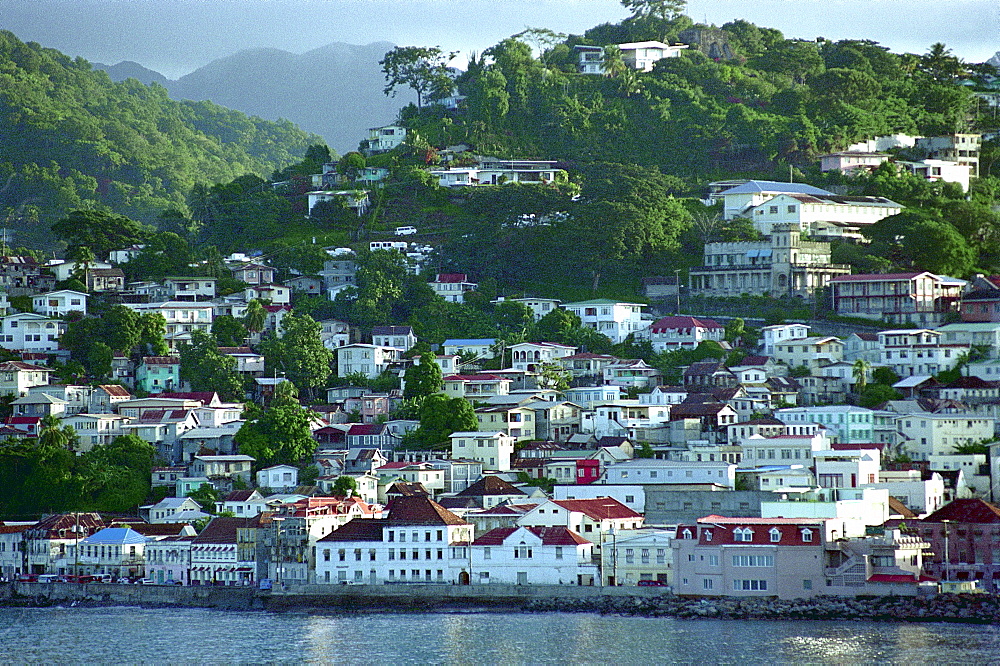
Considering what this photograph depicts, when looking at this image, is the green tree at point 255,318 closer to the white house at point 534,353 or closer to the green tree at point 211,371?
the green tree at point 211,371

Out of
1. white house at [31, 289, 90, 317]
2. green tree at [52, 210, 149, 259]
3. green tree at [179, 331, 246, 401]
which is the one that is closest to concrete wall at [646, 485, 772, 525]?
green tree at [179, 331, 246, 401]

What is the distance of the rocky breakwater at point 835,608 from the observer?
178ft

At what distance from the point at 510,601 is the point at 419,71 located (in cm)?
6481

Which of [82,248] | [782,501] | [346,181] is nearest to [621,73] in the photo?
[346,181]

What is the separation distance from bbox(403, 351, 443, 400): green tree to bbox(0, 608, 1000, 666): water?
20.2 metres

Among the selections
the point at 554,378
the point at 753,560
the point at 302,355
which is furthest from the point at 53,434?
the point at 753,560

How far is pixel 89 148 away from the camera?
460 feet

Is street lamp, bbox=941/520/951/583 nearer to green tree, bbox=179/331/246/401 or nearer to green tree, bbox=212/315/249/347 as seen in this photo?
green tree, bbox=179/331/246/401

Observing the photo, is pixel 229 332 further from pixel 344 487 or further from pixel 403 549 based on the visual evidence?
pixel 403 549

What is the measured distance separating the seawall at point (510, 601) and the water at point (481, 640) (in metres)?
1.02

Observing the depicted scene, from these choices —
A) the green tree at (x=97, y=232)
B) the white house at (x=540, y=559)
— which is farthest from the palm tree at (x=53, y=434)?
the green tree at (x=97, y=232)

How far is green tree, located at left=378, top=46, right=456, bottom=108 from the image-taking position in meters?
118

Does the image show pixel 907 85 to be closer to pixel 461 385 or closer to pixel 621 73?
pixel 621 73

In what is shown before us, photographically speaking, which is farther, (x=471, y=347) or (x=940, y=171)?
(x=940, y=171)
